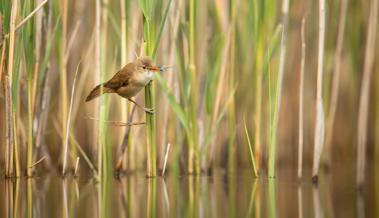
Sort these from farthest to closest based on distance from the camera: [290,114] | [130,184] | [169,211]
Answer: [290,114] → [130,184] → [169,211]

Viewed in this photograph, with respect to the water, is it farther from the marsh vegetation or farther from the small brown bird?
the small brown bird

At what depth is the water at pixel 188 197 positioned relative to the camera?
3477 mm

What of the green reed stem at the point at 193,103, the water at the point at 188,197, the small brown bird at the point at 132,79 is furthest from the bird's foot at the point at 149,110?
the green reed stem at the point at 193,103

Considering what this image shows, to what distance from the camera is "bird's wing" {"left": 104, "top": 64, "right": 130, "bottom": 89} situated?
401 cm

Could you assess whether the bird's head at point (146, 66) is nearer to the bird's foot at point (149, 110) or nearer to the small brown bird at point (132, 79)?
the small brown bird at point (132, 79)

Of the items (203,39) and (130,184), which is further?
(203,39)

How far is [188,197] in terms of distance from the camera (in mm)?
4023

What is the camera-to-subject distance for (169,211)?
3535 mm

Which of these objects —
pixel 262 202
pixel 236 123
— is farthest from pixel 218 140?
pixel 262 202

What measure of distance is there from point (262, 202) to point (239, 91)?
137 cm

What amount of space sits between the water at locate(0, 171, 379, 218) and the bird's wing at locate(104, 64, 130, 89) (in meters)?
0.56

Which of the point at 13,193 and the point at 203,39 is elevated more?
the point at 203,39

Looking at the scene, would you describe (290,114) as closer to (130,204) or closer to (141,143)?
(141,143)

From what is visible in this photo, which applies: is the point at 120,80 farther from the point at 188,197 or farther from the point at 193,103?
the point at 188,197
